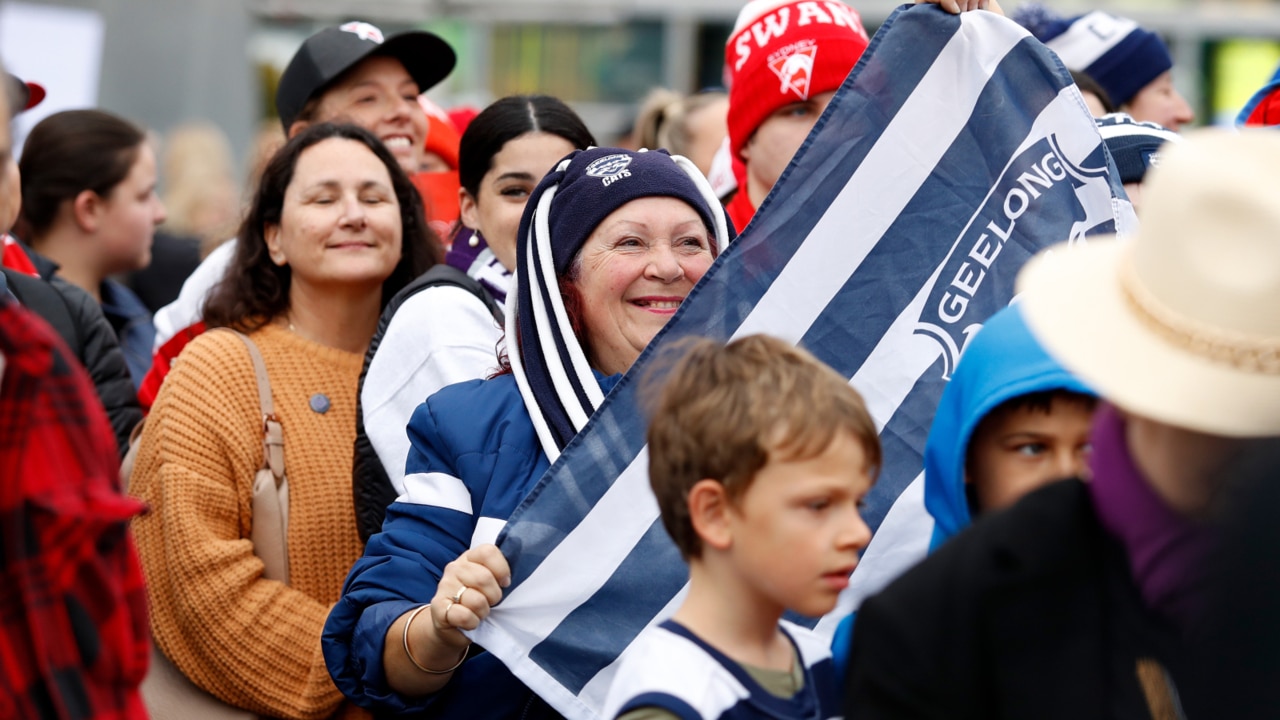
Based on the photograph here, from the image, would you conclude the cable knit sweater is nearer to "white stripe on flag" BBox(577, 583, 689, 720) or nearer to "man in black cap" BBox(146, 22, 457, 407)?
"white stripe on flag" BBox(577, 583, 689, 720)

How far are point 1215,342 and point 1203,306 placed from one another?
1.7 inches

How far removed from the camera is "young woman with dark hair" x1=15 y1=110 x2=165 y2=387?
5.17 metres

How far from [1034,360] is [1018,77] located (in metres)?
0.99

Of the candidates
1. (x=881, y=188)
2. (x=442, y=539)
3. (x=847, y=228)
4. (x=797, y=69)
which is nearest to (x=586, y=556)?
(x=442, y=539)

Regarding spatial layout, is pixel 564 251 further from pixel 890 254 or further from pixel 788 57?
pixel 788 57

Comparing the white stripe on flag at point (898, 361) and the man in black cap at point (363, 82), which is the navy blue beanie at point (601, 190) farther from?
the man in black cap at point (363, 82)

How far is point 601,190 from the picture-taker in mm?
3219

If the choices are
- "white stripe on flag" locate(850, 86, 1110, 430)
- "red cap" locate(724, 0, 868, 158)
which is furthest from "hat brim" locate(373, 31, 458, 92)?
"white stripe on flag" locate(850, 86, 1110, 430)

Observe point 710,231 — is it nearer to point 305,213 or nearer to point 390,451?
point 390,451

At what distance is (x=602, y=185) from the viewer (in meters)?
3.22

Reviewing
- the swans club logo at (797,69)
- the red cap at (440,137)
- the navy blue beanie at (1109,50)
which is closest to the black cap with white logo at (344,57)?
the red cap at (440,137)

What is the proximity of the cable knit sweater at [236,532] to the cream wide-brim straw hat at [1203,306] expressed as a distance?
2.20 metres

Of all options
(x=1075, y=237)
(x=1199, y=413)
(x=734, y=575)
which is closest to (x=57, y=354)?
(x=734, y=575)

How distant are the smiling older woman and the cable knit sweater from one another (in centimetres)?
45
